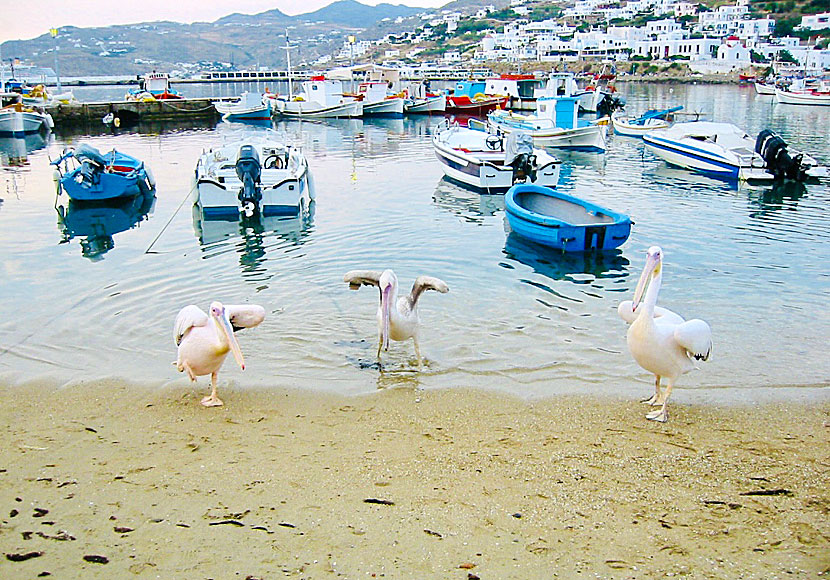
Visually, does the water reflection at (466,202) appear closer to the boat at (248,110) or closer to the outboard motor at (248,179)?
the outboard motor at (248,179)

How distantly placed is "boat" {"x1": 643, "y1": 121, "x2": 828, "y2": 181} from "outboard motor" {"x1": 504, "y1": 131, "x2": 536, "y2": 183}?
763 centimetres

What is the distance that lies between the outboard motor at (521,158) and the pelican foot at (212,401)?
13727mm

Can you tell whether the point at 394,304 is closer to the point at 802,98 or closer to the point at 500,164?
the point at 500,164

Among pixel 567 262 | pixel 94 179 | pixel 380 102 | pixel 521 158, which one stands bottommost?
pixel 567 262

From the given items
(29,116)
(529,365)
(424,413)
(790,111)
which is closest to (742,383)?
(529,365)

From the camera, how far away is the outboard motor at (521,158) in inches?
737

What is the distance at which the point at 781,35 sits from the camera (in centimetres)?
13762

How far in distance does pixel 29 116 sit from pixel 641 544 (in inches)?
1659

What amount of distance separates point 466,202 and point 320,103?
33.4 metres

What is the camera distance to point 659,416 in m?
6.41

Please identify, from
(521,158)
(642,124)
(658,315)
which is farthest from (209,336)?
(642,124)

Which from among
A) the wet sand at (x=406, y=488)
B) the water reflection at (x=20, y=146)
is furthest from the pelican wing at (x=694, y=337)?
the water reflection at (x=20, y=146)

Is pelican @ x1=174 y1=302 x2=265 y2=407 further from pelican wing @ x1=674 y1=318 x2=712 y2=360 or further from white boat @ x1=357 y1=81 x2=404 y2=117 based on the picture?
white boat @ x1=357 y1=81 x2=404 y2=117

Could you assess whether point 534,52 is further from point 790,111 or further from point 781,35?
point 790,111
